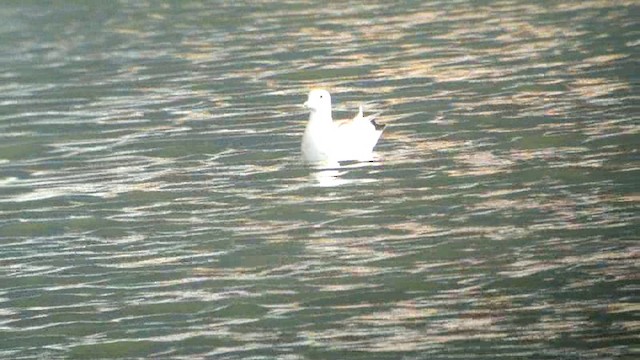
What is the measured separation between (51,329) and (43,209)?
16.7ft

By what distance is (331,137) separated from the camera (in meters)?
21.0

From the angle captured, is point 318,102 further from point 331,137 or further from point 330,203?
point 330,203

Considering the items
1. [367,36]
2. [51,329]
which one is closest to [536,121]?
[51,329]

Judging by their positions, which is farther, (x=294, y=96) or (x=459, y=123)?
(x=294, y=96)

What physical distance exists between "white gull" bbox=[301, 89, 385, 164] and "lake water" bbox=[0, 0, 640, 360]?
405 mm

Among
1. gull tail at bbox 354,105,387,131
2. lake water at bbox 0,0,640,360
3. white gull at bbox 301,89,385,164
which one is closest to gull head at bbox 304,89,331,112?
white gull at bbox 301,89,385,164

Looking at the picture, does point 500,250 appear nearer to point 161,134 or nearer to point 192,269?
point 192,269

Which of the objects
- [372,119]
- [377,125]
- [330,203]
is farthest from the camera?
[377,125]

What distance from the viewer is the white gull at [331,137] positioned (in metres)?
20.9

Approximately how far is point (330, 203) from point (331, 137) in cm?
290

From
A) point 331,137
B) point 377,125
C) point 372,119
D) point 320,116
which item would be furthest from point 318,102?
point 377,125

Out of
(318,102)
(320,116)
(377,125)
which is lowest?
(377,125)

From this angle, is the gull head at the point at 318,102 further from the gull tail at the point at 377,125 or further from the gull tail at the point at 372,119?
the gull tail at the point at 377,125

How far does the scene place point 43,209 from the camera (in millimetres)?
18812
